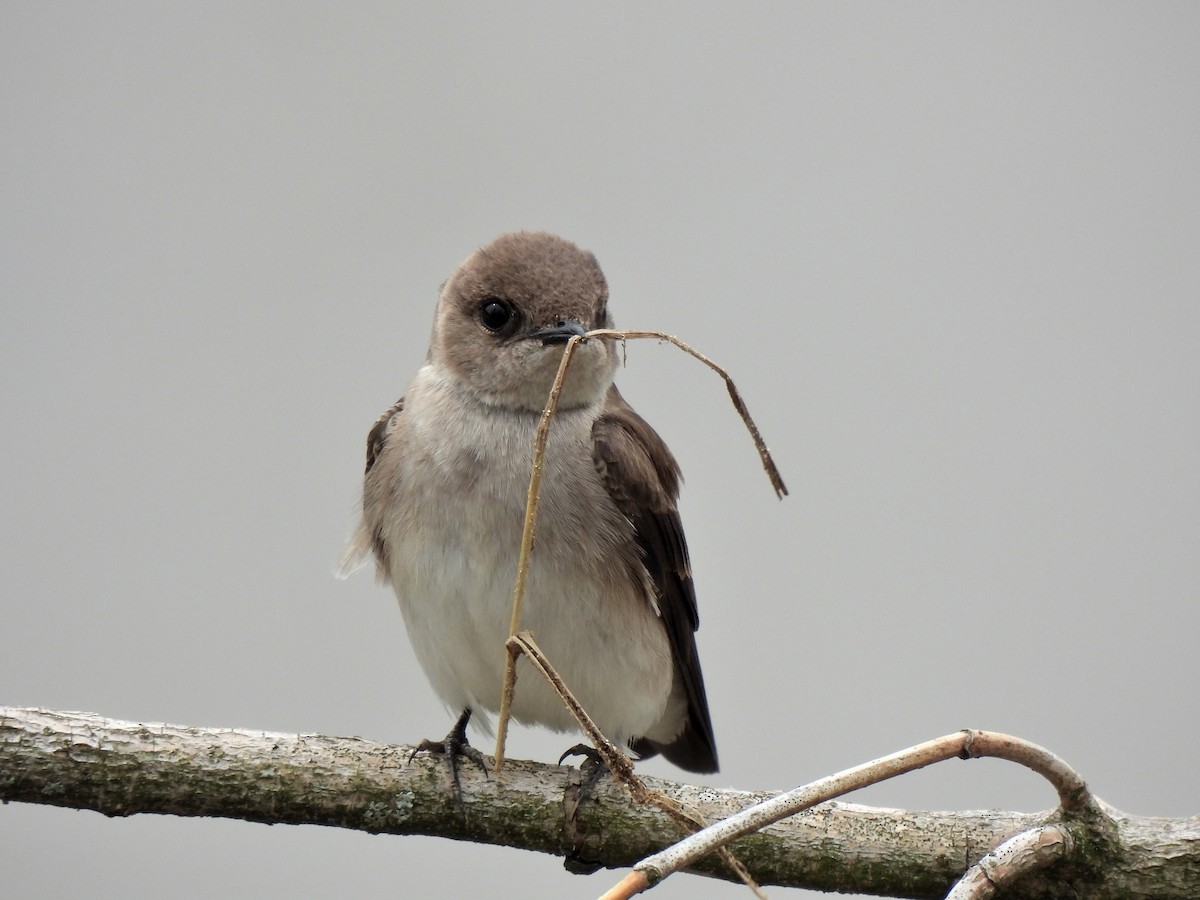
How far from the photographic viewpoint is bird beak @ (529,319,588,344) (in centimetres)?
258

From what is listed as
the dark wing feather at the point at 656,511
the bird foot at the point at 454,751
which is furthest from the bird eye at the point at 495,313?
the bird foot at the point at 454,751

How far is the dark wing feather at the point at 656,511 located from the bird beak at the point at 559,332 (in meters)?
0.25

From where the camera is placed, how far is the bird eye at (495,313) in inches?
106

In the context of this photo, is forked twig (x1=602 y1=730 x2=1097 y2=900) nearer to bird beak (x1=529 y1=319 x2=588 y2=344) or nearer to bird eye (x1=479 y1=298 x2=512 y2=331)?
bird beak (x1=529 y1=319 x2=588 y2=344)

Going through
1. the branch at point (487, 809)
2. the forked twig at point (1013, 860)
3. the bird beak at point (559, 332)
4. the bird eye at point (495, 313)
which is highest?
the bird eye at point (495, 313)

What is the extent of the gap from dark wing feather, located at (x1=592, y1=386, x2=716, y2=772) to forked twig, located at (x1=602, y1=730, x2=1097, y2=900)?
1.16 meters

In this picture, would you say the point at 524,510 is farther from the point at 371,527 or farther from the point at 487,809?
the point at 487,809

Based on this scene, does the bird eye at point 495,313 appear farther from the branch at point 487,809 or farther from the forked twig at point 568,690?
the forked twig at point 568,690

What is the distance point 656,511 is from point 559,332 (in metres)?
0.45

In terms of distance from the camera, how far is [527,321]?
8.72 feet

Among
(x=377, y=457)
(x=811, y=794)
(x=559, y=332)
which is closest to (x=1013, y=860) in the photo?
(x=811, y=794)

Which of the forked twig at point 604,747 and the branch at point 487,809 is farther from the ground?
the forked twig at point 604,747

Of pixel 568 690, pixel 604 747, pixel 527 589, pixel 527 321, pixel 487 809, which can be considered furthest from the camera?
pixel 527 321

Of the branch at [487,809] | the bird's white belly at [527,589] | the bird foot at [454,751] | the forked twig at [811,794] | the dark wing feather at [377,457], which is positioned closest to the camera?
the forked twig at [811,794]
